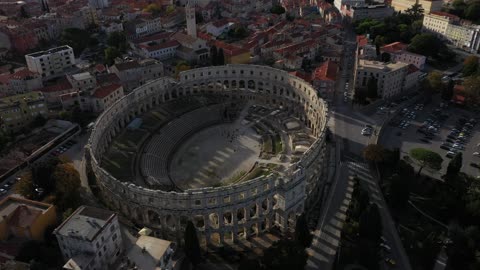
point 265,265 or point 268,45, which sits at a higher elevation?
point 268,45

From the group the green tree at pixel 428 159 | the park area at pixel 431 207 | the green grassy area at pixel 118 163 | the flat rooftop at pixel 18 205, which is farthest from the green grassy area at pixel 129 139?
the green tree at pixel 428 159

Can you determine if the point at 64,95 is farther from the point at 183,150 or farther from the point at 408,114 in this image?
the point at 408,114

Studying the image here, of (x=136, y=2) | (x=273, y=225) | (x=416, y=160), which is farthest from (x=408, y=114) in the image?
(x=136, y=2)

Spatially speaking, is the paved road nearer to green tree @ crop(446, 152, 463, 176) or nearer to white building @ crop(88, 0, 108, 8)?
green tree @ crop(446, 152, 463, 176)

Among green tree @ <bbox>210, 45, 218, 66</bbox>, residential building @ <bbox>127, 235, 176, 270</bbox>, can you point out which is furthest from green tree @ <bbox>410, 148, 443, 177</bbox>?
green tree @ <bbox>210, 45, 218, 66</bbox>

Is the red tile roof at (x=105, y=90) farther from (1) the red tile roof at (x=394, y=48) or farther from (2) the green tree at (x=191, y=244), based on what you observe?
(1) the red tile roof at (x=394, y=48)

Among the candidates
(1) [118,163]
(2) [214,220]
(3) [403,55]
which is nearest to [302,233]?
(2) [214,220]
